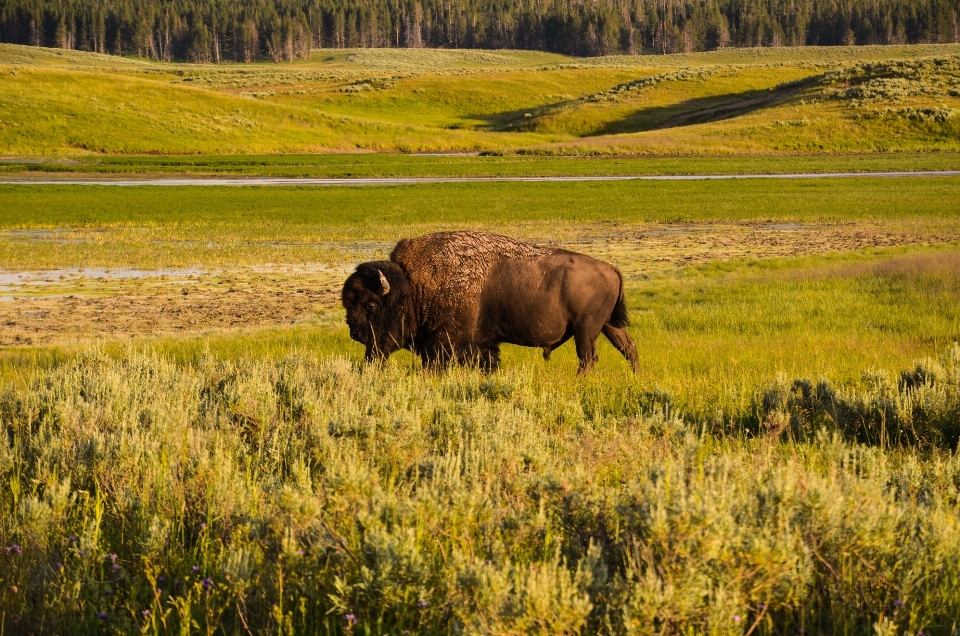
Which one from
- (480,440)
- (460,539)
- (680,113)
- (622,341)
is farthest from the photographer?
(680,113)

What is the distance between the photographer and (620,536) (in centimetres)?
469

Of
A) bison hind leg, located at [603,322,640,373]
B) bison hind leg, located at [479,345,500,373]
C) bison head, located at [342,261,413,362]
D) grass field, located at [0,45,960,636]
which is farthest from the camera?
bison hind leg, located at [603,322,640,373]

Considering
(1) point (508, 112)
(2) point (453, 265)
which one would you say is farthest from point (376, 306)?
(1) point (508, 112)

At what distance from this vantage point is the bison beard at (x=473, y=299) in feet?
33.7

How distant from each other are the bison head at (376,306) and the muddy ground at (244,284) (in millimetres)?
5002

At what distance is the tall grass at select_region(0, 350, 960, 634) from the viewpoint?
3965 millimetres

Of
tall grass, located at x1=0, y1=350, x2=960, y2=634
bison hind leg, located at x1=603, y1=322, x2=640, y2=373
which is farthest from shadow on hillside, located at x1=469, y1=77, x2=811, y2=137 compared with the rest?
tall grass, located at x1=0, y1=350, x2=960, y2=634

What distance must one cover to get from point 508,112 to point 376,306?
335 ft

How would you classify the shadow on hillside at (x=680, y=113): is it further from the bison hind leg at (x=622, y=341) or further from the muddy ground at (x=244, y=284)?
the bison hind leg at (x=622, y=341)

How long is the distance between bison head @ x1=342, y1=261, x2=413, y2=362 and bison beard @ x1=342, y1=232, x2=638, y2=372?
0.01 metres

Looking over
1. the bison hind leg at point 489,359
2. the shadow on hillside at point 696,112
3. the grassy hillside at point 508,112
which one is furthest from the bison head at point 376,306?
the shadow on hillside at point 696,112

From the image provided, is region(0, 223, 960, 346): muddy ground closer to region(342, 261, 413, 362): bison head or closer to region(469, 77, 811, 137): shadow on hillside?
region(342, 261, 413, 362): bison head

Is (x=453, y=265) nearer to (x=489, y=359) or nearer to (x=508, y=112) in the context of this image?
(x=489, y=359)

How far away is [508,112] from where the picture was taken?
110 metres
